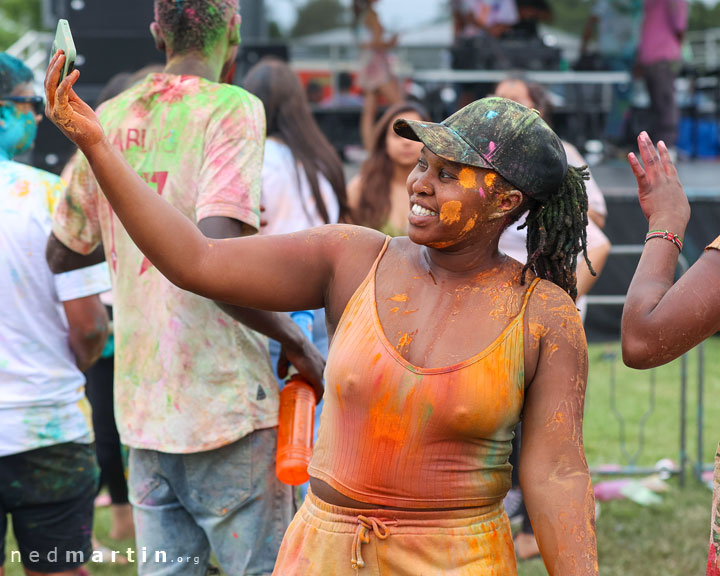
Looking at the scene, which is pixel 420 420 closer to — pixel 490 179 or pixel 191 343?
pixel 490 179

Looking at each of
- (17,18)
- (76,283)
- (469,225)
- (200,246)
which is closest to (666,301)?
(469,225)

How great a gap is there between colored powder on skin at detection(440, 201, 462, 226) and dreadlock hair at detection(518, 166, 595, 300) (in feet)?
0.58

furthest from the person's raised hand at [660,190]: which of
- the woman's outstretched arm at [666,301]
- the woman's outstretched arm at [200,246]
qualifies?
the woman's outstretched arm at [200,246]

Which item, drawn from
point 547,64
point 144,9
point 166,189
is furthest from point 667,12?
point 166,189

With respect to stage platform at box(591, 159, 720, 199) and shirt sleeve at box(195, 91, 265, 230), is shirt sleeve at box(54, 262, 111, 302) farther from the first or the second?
stage platform at box(591, 159, 720, 199)

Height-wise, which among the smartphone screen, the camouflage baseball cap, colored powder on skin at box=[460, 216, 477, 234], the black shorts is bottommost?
the black shorts

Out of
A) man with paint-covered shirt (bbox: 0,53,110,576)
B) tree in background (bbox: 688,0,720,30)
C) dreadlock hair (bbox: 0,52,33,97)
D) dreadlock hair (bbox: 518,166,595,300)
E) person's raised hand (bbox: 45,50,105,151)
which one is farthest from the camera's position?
tree in background (bbox: 688,0,720,30)

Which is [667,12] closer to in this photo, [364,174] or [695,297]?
[364,174]

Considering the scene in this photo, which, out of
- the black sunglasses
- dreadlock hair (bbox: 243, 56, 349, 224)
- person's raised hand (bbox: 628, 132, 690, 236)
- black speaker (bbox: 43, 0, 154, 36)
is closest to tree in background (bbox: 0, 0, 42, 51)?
black speaker (bbox: 43, 0, 154, 36)

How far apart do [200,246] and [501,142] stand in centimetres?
69

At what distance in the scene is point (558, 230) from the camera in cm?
219

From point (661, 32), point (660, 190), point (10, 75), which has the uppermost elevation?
point (10, 75)

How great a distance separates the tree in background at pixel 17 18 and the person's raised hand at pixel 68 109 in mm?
32740

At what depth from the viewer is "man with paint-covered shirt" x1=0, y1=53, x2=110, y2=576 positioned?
311cm
